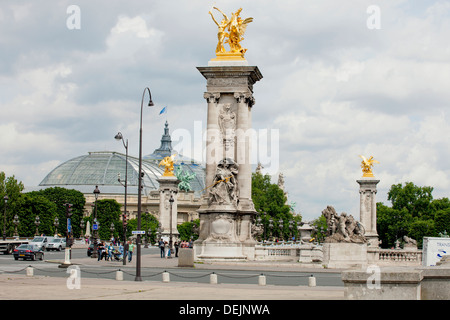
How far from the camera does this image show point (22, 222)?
113 m

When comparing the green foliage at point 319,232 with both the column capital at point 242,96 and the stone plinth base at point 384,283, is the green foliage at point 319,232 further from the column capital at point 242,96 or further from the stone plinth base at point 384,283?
the stone plinth base at point 384,283

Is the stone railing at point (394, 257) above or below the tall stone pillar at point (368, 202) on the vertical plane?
below

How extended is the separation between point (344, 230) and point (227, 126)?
1027cm

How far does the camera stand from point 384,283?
1461 centimetres

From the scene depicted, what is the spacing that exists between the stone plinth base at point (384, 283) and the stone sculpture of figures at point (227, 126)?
→ 3267 centimetres

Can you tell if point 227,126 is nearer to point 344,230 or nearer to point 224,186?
point 224,186

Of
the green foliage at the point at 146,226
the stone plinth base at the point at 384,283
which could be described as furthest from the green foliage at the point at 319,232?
the stone plinth base at the point at 384,283

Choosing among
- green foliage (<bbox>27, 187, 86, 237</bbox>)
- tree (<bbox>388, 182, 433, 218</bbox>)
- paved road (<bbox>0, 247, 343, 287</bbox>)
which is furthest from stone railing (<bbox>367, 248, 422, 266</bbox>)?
green foliage (<bbox>27, 187, 86, 237</bbox>)

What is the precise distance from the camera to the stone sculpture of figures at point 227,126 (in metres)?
47.2

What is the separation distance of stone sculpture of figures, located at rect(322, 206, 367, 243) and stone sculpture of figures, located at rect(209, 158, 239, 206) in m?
6.16

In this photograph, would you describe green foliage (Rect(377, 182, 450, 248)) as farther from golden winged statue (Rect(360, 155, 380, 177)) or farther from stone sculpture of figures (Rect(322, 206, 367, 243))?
stone sculpture of figures (Rect(322, 206, 367, 243))
